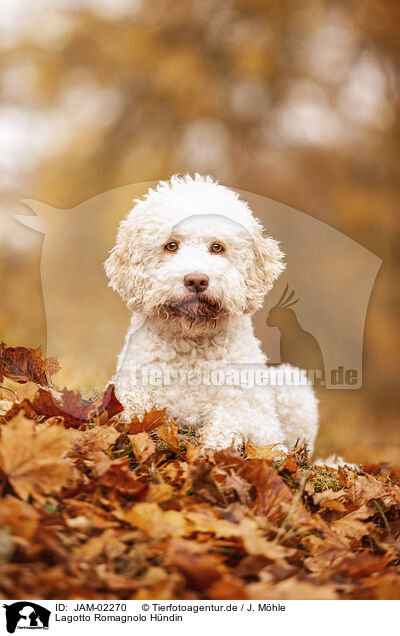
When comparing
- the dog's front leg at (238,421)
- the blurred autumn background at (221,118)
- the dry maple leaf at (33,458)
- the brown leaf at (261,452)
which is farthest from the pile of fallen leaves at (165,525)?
the blurred autumn background at (221,118)

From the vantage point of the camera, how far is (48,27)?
13.8ft

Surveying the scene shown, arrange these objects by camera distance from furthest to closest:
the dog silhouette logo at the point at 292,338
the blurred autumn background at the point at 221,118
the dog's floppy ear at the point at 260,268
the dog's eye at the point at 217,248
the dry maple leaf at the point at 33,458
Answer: the blurred autumn background at the point at 221,118, the dog silhouette logo at the point at 292,338, the dog's floppy ear at the point at 260,268, the dog's eye at the point at 217,248, the dry maple leaf at the point at 33,458

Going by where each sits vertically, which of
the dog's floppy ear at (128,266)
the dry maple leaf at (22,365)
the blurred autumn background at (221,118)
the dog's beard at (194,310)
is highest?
the blurred autumn background at (221,118)

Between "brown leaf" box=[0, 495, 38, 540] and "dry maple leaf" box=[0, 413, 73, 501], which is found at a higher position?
"dry maple leaf" box=[0, 413, 73, 501]

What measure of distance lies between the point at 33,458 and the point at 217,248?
1.32 m

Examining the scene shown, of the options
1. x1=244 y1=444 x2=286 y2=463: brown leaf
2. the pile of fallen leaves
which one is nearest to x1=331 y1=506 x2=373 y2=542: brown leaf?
the pile of fallen leaves

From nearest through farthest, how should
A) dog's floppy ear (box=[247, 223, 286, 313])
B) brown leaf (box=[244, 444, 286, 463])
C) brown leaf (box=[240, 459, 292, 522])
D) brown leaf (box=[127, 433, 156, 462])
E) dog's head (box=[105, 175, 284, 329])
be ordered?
brown leaf (box=[240, 459, 292, 522]) < brown leaf (box=[127, 433, 156, 462]) < brown leaf (box=[244, 444, 286, 463]) < dog's head (box=[105, 175, 284, 329]) < dog's floppy ear (box=[247, 223, 286, 313])

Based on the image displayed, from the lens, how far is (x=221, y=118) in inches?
168

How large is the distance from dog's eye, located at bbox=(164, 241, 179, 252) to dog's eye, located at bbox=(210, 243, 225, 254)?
0.15m

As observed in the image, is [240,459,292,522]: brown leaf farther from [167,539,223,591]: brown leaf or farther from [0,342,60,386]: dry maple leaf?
[0,342,60,386]: dry maple leaf

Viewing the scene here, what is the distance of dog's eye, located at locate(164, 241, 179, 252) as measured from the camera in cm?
245
